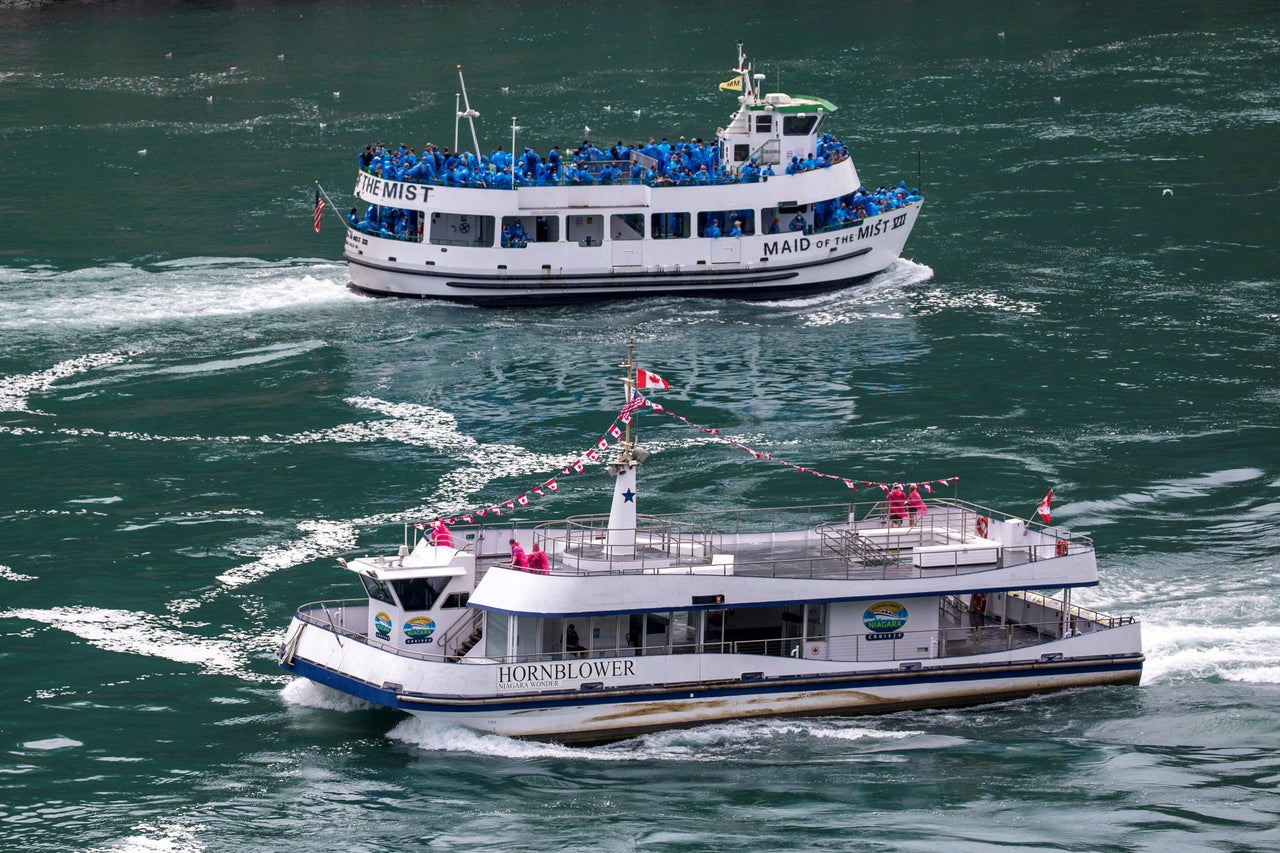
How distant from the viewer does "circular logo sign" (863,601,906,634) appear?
39.1 meters

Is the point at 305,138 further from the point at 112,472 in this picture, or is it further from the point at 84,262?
the point at 112,472

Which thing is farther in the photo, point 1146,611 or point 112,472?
point 112,472

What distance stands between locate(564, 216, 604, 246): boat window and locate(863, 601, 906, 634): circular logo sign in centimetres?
3541

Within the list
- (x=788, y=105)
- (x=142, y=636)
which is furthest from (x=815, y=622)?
(x=788, y=105)

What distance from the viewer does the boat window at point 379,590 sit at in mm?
38375

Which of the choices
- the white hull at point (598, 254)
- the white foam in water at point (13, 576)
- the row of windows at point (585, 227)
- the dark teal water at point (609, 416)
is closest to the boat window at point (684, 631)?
the dark teal water at point (609, 416)

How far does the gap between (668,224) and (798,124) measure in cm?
695

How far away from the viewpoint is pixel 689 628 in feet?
127

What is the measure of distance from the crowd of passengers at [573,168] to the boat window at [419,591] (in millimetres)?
35222

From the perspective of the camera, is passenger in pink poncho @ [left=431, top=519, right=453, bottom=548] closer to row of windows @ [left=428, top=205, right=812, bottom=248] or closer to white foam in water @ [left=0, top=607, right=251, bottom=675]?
white foam in water @ [left=0, top=607, right=251, bottom=675]

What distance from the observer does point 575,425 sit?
5750cm

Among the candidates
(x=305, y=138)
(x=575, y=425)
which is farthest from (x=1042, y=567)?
(x=305, y=138)

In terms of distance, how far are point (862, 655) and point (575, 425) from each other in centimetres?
1995

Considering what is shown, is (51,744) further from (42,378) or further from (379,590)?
(42,378)
